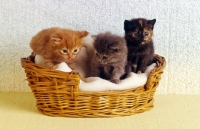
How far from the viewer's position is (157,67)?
1.34 meters

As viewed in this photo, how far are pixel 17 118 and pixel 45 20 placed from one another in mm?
589

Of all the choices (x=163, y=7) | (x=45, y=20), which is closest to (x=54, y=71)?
(x=45, y=20)

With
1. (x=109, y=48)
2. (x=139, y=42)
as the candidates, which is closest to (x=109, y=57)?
(x=109, y=48)

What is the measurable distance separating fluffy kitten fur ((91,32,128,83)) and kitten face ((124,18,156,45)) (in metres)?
0.07

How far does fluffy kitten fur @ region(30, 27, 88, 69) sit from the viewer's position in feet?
4.08

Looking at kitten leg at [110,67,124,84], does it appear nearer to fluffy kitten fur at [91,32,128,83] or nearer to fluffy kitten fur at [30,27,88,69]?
fluffy kitten fur at [91,32,128,83]

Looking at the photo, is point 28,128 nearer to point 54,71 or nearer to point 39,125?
point 39,125

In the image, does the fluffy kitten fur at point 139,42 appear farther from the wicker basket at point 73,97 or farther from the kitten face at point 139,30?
the wicker basket at point 73,97

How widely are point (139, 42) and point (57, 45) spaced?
363mm

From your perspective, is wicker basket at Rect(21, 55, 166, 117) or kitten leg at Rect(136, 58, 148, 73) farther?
A: kitten leg at Rect(136, 58, 148, 73)

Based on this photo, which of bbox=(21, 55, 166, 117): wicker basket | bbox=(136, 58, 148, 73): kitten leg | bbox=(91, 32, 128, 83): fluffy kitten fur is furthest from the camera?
bbox=(136, 58, 148, 73): kitten leg

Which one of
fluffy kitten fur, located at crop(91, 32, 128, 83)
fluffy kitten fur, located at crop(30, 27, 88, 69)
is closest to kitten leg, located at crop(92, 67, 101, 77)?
fluffy kitten fur, located at crop(91, 32, 128, 83)

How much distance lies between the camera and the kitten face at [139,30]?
1.36 m

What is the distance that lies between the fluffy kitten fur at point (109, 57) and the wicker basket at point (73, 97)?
104mm
